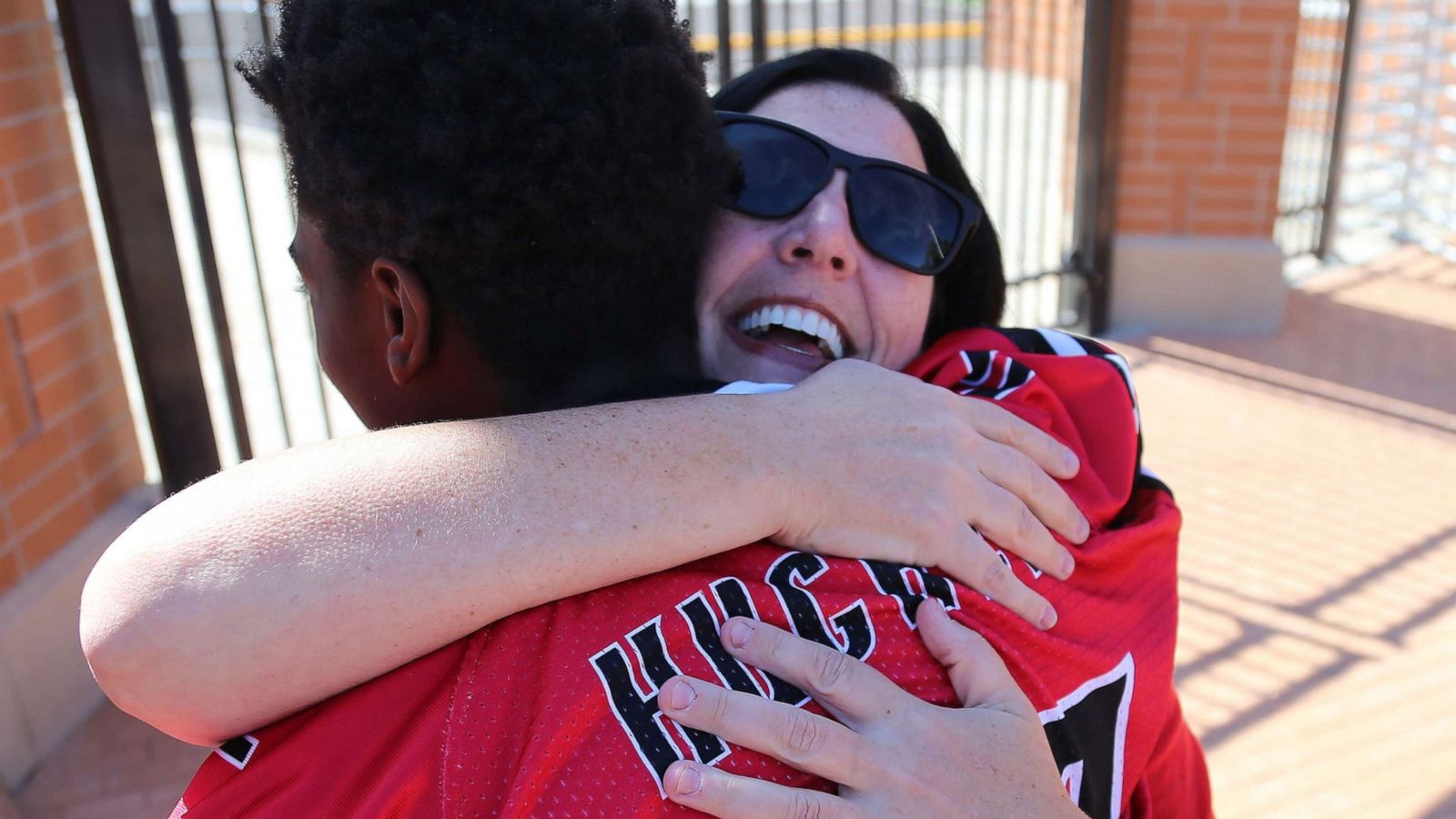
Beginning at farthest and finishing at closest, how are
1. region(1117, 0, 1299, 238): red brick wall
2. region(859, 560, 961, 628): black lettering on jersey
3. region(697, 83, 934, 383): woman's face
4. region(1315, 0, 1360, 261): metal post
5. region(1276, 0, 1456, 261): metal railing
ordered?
region(1276, 0, 1456, 261): metal railing → region(1315, 0, 1360, 261): metal post → region(1117, 0, 1299, 238): red brick wall → region(697, 83, 934, 383): woman's face → region(859, 560, 961, 628): black lettering on jersey

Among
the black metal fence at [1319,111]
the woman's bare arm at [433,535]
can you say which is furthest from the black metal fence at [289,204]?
the black metal fence at [1319,111]

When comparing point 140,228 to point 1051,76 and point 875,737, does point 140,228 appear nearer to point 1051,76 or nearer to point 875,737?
point 875,737

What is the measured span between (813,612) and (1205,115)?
5.87 m

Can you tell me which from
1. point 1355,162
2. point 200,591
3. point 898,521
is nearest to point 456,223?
point 200,591

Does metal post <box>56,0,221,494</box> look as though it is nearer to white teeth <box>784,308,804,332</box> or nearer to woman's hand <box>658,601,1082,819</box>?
white teeth <box>784,308,804,332</box>

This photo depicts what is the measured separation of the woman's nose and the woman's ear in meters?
0.62

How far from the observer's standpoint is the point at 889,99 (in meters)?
1.88

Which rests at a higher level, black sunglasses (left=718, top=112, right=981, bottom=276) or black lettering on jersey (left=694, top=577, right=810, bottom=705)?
black sunglasses (left=718, top=112, right=981, bottom=276)

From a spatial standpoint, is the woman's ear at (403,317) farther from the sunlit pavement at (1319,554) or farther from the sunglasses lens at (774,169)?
the sunlit pavement at (1319,554)

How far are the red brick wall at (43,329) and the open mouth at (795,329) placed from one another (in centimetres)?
250

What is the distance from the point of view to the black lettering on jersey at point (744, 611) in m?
1.09

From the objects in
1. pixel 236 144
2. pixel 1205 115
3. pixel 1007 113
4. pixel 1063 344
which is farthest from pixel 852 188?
pixel 1205 115

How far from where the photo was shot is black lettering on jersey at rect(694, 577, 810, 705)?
109cm

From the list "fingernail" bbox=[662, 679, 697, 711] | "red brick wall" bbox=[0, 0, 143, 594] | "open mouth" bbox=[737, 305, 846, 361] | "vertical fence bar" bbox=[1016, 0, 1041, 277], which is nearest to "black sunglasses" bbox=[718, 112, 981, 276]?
"open mouth" bbox=[737, 305, 846, 361]
